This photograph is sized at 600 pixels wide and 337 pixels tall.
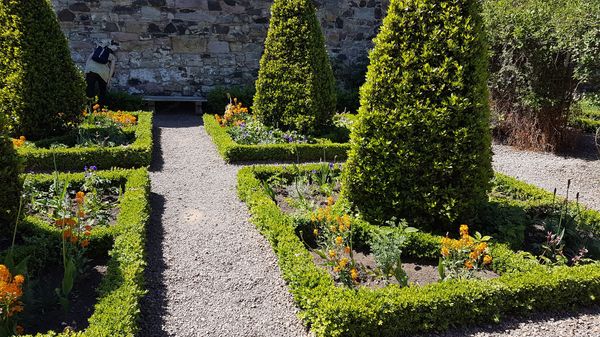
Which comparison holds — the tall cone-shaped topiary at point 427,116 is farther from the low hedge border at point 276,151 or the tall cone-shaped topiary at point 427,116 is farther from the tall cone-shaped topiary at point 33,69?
the tall cone-shaped topiary at point 33,69

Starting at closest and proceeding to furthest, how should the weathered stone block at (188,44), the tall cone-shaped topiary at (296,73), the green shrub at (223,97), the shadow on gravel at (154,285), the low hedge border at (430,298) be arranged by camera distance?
the low hedge border at (430,298), the shadow on gravel at (154,285), the tall cone-shaped topiary at (296,73), the green shrub at (223,97), the weathered stone block at (188,44)

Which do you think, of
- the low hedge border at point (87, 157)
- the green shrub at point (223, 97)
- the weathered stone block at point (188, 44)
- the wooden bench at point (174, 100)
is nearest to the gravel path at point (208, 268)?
the low hedge border at point (87, 157)

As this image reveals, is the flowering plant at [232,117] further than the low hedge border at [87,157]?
Yes

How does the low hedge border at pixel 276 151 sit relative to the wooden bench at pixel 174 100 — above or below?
below

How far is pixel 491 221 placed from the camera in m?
4.39

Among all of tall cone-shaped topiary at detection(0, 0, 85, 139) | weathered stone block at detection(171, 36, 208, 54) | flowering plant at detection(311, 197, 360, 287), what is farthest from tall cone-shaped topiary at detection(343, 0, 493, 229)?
weathered stone block at detection(171, 36, 208, 54)

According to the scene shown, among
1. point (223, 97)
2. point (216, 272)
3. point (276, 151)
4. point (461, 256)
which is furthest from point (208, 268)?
point (223, 97)

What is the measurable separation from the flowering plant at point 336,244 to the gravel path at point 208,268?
1.38ft

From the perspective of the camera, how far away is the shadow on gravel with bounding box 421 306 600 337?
126 inches

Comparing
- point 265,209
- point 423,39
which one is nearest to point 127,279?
point 265,209

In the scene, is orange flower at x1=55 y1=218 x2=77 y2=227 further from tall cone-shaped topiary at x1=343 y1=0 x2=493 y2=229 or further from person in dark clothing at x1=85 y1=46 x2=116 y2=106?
person in dark clothing at x1=85 y1=46 x2=116 y2=106

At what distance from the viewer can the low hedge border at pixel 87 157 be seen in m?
6.19

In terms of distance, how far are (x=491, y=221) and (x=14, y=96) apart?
6562mm

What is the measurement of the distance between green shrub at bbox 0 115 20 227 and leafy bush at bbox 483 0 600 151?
296 inches
